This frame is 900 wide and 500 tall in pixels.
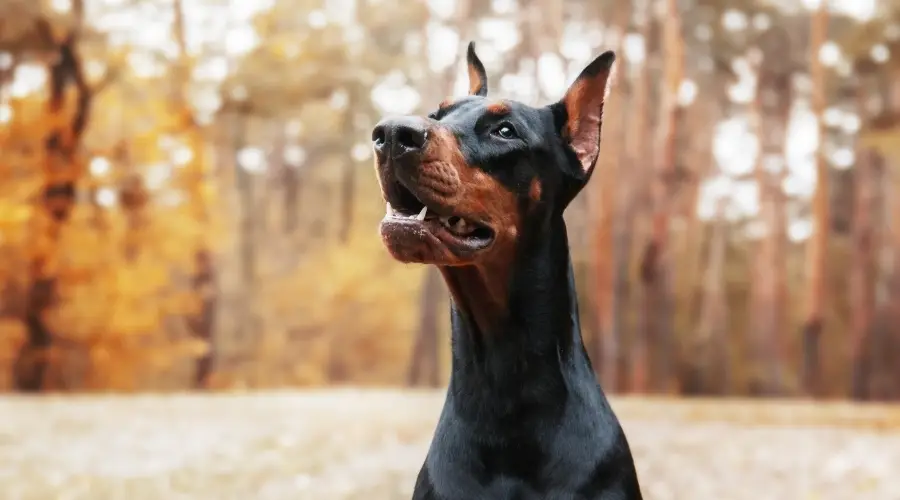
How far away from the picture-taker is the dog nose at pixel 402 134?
75.6 inches

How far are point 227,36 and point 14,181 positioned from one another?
3856 mm

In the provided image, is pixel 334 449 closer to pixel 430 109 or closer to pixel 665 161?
pixel 430 109

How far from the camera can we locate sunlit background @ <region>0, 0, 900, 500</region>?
12672mm

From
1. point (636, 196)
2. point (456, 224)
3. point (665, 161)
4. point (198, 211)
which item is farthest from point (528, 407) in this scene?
point (198, 211)

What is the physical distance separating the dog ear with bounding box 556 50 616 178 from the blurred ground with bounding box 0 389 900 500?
297 centimetres

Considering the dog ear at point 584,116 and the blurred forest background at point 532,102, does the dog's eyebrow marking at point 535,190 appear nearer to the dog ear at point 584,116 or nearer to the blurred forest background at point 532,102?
the dog ear at point 584,116

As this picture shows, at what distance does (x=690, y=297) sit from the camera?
17.5m

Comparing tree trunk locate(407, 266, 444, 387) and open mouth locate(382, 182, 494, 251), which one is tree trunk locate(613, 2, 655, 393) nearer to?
tree trunk locate(407, 266, 444, 387)

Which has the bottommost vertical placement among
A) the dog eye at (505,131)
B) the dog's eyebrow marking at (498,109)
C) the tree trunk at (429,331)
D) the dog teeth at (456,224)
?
the tree trunk at (429,331)

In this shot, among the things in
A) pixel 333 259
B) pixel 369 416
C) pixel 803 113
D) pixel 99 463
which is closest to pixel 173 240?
pixel 333 259

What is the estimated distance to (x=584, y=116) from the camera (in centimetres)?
232

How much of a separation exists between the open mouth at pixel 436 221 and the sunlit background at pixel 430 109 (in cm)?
722

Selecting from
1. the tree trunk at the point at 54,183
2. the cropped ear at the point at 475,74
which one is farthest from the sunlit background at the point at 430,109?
the cropped ear at the point at 475,74

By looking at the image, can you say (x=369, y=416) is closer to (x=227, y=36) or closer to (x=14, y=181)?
(x=14, y=181)
